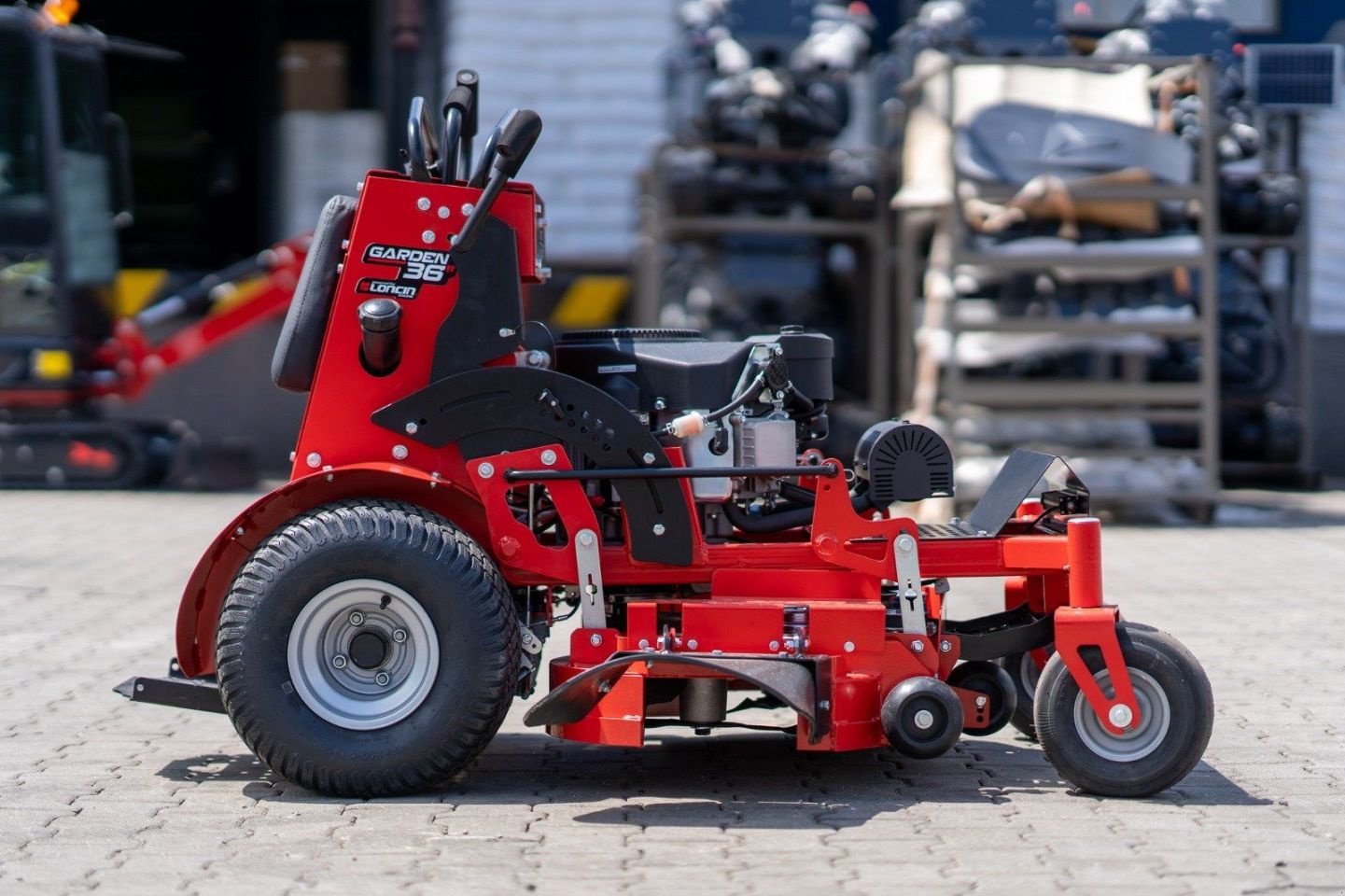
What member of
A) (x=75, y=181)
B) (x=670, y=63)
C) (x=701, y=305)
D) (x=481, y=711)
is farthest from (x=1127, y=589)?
(x=75, y=181)

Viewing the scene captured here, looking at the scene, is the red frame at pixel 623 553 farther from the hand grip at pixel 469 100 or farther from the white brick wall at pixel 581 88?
the white brick wall at pixel 581 88

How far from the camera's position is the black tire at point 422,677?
210 inches

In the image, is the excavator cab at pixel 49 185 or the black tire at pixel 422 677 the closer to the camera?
the black tire at pixel 422 677

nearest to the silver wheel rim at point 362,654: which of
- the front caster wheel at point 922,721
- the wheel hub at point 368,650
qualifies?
the wheel hub at point 368,650

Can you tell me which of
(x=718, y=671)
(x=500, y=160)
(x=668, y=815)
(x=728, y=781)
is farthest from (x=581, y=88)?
(x=668, y=815)

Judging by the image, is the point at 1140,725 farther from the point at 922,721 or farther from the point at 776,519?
the point at 776,519

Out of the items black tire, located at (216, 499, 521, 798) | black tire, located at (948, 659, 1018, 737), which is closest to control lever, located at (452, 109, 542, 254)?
black tire, located at (216, 499, 521, 798)

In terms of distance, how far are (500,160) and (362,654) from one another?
1.49m

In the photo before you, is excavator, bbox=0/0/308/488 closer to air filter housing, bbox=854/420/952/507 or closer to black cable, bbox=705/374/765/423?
black cable, bbox=705/374/765/423

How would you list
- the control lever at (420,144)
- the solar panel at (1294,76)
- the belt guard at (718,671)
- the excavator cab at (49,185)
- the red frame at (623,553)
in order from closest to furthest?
the belt guard at (718,671)
the red frame at (623,553)
the control lever at (420,144)
the excavator cab at (49,185)
the solar panel at (1294,76)

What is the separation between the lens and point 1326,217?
1545 centimetres

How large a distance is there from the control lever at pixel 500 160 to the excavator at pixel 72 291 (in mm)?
8369

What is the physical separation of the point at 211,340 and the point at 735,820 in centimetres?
963

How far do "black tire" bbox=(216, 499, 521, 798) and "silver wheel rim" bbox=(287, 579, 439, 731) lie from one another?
0.05ft
